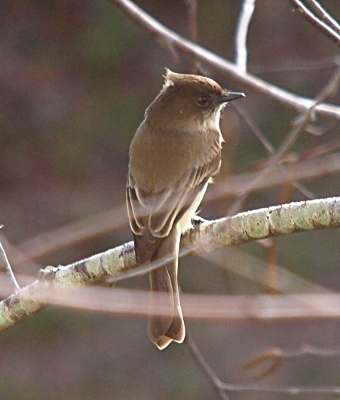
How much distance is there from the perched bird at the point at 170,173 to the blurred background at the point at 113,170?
3.50m

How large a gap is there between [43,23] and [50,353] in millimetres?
4424

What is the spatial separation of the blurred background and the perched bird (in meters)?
3.50

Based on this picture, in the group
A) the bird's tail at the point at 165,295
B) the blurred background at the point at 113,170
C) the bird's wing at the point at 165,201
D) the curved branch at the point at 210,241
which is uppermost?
the curved branch at the point at 210,241

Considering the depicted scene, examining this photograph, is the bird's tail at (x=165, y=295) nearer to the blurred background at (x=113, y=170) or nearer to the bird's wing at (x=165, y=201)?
the bird's wing at (x=165, y=201)

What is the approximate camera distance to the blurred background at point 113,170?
8969mm

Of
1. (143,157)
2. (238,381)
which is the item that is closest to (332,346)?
(238,381)

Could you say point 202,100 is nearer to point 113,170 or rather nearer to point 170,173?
point 170,173

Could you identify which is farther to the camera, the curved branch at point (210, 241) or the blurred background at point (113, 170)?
the blurred background at point (113, 170)

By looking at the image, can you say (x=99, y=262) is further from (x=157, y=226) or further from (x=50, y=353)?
(x=50, y=353)

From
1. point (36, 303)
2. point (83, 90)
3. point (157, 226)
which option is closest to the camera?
point (36, 303)

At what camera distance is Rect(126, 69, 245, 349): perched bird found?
14.1 ft

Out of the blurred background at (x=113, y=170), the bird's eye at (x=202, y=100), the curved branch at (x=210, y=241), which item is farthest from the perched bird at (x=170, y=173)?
the blurred background at (x=113, y=170)

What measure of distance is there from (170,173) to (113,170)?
18.6 ft

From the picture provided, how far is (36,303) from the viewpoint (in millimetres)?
3537
